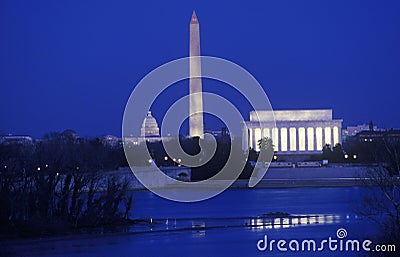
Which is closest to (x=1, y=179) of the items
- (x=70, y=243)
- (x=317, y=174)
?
(x=70, y=243)

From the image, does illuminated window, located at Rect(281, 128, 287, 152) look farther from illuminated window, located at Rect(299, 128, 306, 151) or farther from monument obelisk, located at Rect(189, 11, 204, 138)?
monument obelisk, located at Rect(189, 11, 204, 138)

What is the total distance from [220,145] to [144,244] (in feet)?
167

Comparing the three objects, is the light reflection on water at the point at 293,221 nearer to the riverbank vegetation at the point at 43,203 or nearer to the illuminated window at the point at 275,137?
the riverbank vegetation at the point at 43,203

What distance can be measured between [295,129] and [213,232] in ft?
238

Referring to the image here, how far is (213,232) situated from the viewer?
92.6 ft

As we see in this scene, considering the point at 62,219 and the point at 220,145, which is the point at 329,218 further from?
the point at 220,145

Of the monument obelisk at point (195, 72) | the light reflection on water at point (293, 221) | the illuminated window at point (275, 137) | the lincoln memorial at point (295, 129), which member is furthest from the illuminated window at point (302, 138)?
the light reflection on water at point (293, 221)

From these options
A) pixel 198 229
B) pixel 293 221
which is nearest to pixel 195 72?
pixel 293 221

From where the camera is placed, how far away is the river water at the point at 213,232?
2361 cm

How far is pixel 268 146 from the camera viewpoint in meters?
87.9

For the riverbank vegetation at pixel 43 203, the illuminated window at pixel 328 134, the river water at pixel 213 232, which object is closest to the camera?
the river water at pixel 213 232

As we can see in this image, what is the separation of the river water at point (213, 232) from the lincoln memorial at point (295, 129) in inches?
2263

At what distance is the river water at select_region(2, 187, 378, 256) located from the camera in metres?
23.6

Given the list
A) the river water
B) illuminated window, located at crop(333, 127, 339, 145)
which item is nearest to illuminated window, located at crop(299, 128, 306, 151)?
illuminated window, located at crop(333, 127, 339, 145)
